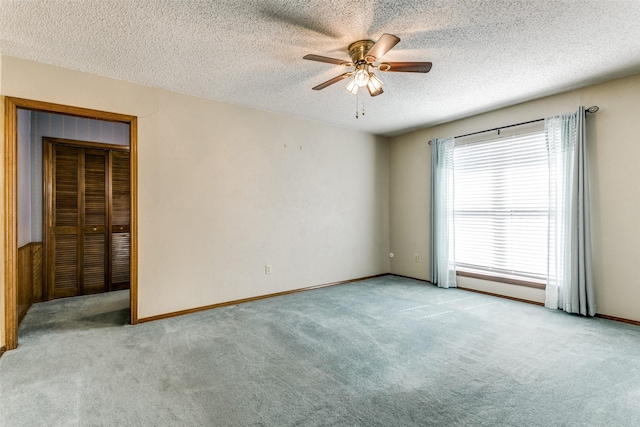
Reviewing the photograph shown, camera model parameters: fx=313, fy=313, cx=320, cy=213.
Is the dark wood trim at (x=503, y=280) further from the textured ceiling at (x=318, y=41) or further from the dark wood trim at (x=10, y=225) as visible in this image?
the dark wood trim at (x=10, y=225)

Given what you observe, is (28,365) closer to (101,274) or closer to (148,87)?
(101,274)

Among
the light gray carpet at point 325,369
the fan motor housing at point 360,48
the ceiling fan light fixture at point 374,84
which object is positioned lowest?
the light gray carpet at point 325,369

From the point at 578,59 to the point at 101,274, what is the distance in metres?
6.35

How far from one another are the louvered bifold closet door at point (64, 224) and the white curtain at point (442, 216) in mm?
5282

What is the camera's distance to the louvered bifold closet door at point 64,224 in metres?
4.27

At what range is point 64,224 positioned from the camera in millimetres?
4355

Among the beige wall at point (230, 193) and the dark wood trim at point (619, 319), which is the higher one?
the beige wall at point (230, 193)

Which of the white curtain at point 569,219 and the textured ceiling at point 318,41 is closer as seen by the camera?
the textured ceiling at point 318,41

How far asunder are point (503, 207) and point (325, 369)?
3375mm

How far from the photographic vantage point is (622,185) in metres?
3.30

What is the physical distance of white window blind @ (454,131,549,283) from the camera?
3.93 meters

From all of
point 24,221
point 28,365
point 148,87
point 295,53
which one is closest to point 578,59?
point 295,53

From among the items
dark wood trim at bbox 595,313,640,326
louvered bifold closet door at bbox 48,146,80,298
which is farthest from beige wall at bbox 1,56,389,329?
dark wood trim at bbox 595,313,640,326

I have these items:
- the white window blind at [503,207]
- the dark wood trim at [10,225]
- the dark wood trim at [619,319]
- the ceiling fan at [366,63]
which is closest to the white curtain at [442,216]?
the white window blind at [503,207]
